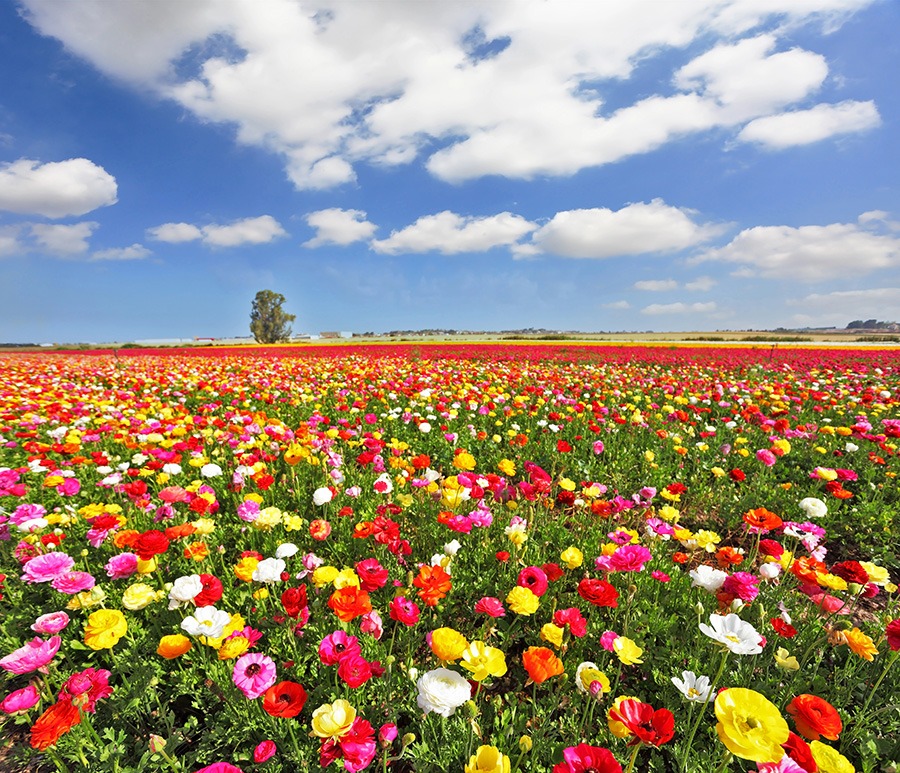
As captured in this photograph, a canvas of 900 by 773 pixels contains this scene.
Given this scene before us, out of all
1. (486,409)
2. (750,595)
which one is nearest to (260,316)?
(486,409)

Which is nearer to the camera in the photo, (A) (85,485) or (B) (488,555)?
(B) (488,555)

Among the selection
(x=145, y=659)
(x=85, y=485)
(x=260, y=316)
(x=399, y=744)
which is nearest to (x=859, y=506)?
(x=399, y=744)

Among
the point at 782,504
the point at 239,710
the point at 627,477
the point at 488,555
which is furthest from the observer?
the point at 627,477

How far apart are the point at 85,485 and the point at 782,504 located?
Answer: 671cm

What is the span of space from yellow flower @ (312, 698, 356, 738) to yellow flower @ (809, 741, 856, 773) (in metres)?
1.44

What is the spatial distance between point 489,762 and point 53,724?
1333 mm

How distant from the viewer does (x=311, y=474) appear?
4156 mm

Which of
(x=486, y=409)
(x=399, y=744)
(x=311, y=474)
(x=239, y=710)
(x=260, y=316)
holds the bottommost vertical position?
(x=399, y=744)

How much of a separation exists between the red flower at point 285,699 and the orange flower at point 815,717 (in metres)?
1.57

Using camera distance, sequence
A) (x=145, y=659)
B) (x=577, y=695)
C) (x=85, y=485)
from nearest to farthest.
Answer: (x=577, y=695) < (x=145, y=659) < (x=85, y=485)

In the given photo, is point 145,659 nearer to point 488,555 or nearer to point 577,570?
point 488,555

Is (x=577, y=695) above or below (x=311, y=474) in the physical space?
below

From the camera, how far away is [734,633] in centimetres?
169

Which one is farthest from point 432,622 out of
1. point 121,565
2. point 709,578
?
point 121,565
